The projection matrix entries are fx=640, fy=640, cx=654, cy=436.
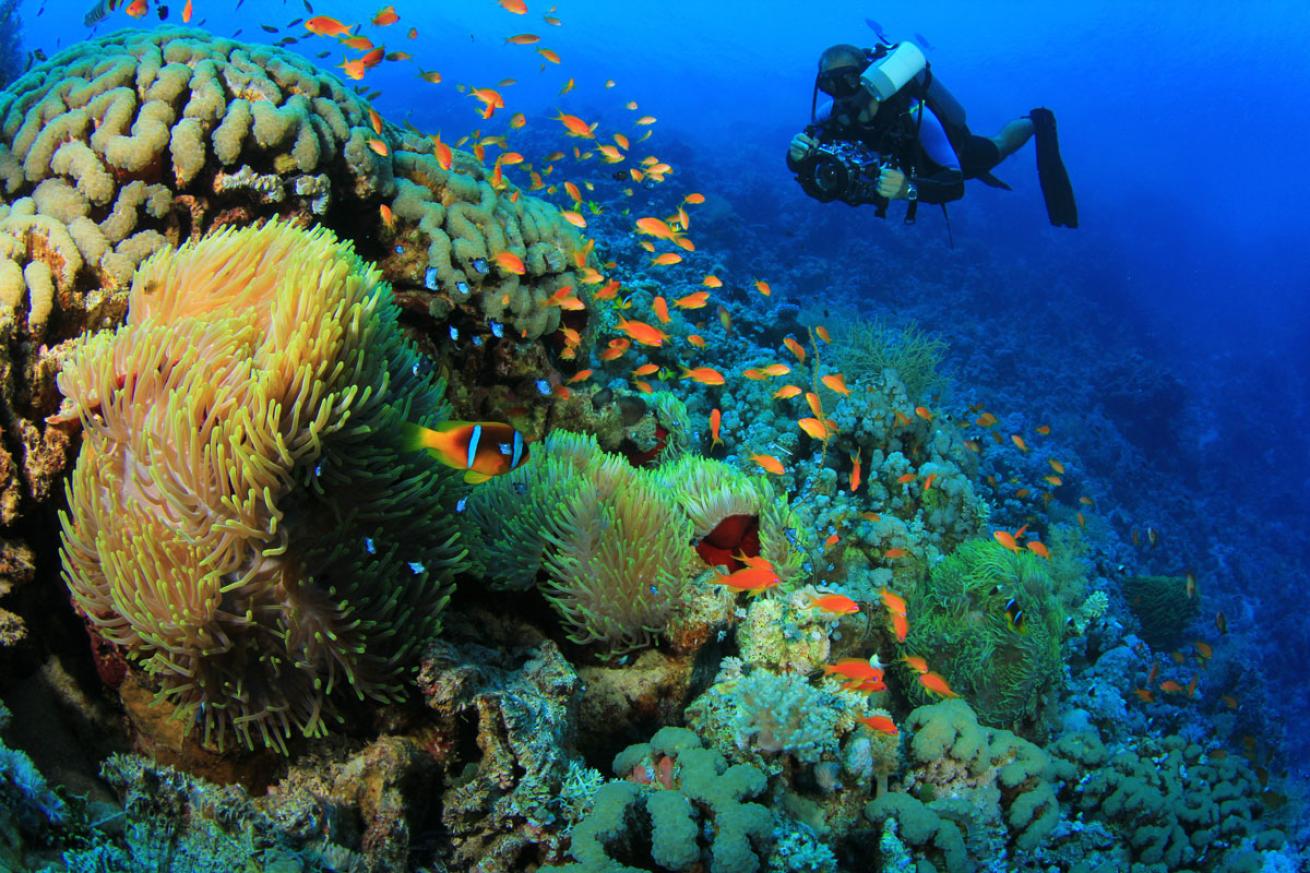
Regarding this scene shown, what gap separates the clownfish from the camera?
2119 mm

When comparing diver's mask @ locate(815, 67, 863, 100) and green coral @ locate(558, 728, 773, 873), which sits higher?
diver's mask @ locate(815, 67, 863, 100)

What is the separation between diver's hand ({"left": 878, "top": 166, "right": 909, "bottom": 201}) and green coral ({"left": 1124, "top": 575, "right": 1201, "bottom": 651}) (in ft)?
24.3

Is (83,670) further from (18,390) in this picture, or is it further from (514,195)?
(514,195)

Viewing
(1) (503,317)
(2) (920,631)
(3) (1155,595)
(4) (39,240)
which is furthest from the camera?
(3) (1155,595)

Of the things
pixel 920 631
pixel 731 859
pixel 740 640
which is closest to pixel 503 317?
pixel 740 640

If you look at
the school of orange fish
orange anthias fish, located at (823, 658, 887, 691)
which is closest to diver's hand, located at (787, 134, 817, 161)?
the school of orange fish

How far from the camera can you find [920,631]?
189 inches

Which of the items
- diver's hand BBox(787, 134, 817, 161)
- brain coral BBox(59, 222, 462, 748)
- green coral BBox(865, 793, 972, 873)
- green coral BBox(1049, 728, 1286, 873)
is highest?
diver's hand BBox(787, 134, 817, 161)

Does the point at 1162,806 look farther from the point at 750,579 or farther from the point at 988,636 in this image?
the point at 750,579

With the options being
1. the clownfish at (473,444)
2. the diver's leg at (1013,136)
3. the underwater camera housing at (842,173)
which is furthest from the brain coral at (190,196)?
the diver's leg at (1013,136)

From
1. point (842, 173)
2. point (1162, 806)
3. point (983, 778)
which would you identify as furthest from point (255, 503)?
point (842, 173)

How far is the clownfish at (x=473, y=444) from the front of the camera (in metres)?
2.12

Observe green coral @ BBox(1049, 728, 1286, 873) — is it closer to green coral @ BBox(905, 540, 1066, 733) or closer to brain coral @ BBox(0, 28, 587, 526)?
green coral @ BBox(905, 540, 1066, 733)

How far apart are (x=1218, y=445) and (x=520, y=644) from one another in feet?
73.4
